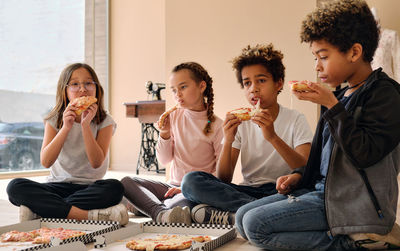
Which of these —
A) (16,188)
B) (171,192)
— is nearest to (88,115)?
(16,188)

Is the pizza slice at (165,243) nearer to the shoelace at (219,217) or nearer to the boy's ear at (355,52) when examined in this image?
the shoelace at (219,217)

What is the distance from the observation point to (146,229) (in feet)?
6.48

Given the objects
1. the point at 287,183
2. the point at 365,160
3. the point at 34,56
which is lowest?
the point at 287,183

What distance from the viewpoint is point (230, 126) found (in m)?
2.22

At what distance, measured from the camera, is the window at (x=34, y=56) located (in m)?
5.80

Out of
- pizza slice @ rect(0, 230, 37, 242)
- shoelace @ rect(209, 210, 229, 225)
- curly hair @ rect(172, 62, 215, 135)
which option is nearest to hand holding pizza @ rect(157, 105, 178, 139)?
curly hair @ rect(172, 62, 215, 135)

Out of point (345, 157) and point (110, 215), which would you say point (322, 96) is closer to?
point (345, 157)

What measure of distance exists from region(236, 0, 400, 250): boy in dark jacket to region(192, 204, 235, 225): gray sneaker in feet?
1.30

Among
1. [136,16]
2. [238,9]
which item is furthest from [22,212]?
[136,16]

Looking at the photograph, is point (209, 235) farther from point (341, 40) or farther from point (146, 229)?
point (341, 40)

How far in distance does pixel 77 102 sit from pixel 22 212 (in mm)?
632

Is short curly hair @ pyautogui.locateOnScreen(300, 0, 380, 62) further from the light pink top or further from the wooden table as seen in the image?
the wooden table

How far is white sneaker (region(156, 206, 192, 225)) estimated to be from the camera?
213 cm

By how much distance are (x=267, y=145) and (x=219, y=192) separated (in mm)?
351
